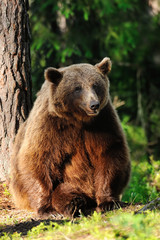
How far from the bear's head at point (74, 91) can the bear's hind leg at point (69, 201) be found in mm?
1093

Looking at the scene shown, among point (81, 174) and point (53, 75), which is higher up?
point (53, 75)

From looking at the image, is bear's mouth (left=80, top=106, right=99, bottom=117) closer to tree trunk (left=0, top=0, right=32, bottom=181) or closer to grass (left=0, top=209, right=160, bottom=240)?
grass (left=0, top=209, right=160, bottom=240)

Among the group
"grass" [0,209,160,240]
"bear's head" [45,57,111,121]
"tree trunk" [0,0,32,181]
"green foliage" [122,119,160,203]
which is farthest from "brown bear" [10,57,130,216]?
"grass" [0,209,160,240]

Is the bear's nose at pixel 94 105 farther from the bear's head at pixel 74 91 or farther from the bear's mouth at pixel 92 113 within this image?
the bear's head at pixel 74 91

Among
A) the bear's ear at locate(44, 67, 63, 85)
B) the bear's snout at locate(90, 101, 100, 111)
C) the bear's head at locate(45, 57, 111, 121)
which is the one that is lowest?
the bear's snout at locate(90, 101, 100, 111)

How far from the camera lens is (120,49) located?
478 inches

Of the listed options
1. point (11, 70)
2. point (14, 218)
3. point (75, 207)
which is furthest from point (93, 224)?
point (11, 70)

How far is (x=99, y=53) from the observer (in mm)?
12156

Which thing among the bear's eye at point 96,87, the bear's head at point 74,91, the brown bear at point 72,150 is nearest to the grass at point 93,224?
the brown bear at point 72,150

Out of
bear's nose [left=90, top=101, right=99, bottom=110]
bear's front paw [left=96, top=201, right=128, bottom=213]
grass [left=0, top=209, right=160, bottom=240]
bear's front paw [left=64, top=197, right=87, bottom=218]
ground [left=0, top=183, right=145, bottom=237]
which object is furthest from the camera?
bear's front paw [left=96, top=201, right=128, bottom=213]

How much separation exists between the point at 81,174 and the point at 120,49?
25.0 feet

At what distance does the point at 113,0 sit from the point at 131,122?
4358 mm

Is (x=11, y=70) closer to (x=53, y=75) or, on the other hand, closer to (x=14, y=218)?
(x=53, y=75)

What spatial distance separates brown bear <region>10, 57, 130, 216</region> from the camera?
5.18 meters
